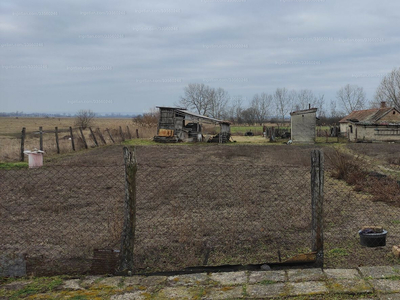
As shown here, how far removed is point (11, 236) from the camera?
610 centimetres

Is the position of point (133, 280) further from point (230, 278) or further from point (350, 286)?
point (350, 286)

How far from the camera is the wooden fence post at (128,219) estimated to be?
4.54 meters

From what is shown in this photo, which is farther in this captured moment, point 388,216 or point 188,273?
point 388,216

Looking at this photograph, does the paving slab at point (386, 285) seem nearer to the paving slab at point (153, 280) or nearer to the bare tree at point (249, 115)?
the paving slab at point (153, 280)

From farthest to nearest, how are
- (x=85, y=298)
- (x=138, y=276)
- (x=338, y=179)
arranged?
(x=338, y=179), (x=138, y=276), (x=85, y=298)

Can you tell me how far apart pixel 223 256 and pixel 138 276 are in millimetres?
1317

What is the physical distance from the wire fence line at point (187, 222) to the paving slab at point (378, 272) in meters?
0.35

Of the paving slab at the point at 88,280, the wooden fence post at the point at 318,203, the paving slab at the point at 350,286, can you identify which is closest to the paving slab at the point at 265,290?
the paving slab at the point at 350,286

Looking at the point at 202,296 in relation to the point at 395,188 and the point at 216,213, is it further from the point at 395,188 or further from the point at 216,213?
the point at 395,188

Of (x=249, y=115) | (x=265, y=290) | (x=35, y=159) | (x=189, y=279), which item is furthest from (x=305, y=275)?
(x=249, y=115)

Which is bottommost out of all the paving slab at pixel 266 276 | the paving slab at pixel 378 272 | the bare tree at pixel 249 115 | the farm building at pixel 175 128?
the paving slab at pixel 266 276

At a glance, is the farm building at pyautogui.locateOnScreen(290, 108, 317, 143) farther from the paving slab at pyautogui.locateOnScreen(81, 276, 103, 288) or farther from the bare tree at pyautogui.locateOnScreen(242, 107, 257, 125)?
the bare tree at pyautogui.locateOnScreen(242, 107, 257, 125)

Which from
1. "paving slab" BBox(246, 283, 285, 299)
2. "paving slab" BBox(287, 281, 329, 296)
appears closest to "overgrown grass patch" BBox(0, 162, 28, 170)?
"paving slab" BBox(246, 283, 285, 299)

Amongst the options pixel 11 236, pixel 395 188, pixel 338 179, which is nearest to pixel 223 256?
pixel 11 236
